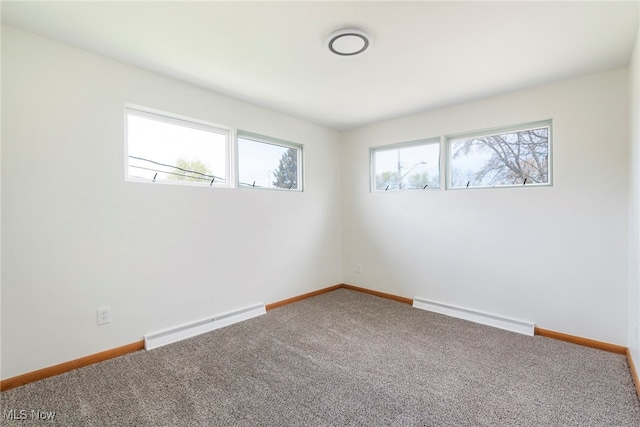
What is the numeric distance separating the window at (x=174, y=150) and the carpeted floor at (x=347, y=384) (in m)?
1.52

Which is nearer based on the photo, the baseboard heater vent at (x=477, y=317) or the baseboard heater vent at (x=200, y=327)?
the baseboard heater vent at (x=200, y=327)

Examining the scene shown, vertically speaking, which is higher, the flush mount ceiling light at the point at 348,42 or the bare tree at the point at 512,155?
the flush mount ceiling light at the point at 348,42

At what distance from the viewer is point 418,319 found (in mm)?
3182

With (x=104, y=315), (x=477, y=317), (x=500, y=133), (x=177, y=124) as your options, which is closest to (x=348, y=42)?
(x=177, y=124)

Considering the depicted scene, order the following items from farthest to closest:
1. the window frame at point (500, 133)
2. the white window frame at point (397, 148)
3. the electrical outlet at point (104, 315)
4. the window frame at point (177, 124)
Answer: the white window frame at point (397, 148)
the window frame at point (500, 133)
the window frame at point (177, 124)
the electrical outlet at point (104, 315)

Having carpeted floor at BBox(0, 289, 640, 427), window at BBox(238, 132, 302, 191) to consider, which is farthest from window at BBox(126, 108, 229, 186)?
carpeted floor at BBox(0, 289, 640, 427)

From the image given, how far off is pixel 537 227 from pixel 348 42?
2430 mm

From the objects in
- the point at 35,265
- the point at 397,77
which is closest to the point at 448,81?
the point at 397,77

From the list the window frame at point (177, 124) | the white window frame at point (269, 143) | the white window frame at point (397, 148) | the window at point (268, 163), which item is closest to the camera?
the window frame at point (177, 124)

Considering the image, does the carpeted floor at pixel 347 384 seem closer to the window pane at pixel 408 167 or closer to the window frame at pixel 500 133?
the window frame at pixel 500 133

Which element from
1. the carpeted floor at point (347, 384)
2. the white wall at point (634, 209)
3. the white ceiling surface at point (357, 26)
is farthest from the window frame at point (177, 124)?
the white wall at point (634, 209)

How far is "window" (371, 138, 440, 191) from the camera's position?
3.57 metres

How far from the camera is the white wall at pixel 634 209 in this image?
1.93 m

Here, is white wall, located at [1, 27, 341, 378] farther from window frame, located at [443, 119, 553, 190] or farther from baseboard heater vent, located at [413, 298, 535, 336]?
window frame, located at [443, 119, 553, 190]
